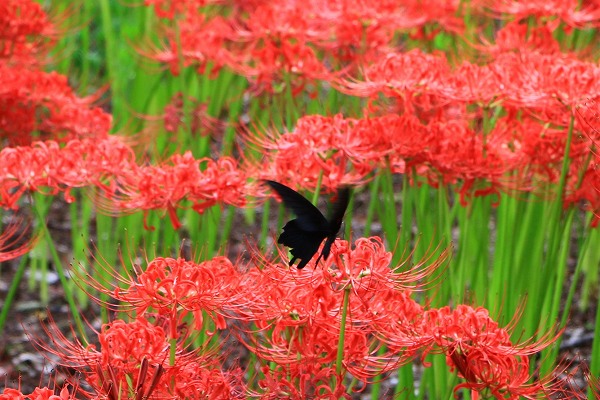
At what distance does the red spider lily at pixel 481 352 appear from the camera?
7.04 ft

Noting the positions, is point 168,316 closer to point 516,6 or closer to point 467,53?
point 516,6

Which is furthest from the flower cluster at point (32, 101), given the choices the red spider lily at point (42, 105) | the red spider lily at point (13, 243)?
the red spider lily at point (13, 243)

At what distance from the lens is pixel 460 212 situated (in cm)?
375

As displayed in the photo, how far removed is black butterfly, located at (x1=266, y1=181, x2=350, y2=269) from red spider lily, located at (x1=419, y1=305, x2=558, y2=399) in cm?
30

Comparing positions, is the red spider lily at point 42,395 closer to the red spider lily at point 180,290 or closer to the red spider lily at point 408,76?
the red spider lily at point 180,290

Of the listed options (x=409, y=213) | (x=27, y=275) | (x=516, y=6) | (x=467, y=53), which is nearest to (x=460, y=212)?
(x=409, y=213)

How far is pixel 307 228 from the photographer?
88.4 inches

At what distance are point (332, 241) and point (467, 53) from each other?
8.60 ft

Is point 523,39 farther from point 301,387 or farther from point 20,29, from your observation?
point 301,387

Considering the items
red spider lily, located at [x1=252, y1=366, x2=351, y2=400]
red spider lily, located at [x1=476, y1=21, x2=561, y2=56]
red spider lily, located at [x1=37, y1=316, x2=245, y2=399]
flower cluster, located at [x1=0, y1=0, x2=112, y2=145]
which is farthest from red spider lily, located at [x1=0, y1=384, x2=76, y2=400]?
red spider lily, located at [x1=476, y1=21, x2=561, y2=56]

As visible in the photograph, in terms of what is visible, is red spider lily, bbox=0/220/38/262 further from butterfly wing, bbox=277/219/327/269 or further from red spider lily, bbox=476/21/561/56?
→ red spider lily, bbox=476/21/561/56

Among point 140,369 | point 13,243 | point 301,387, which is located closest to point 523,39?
point 13,243

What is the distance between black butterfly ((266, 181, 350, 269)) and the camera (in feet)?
7.31

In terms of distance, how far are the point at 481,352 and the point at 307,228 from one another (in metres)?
0.46
